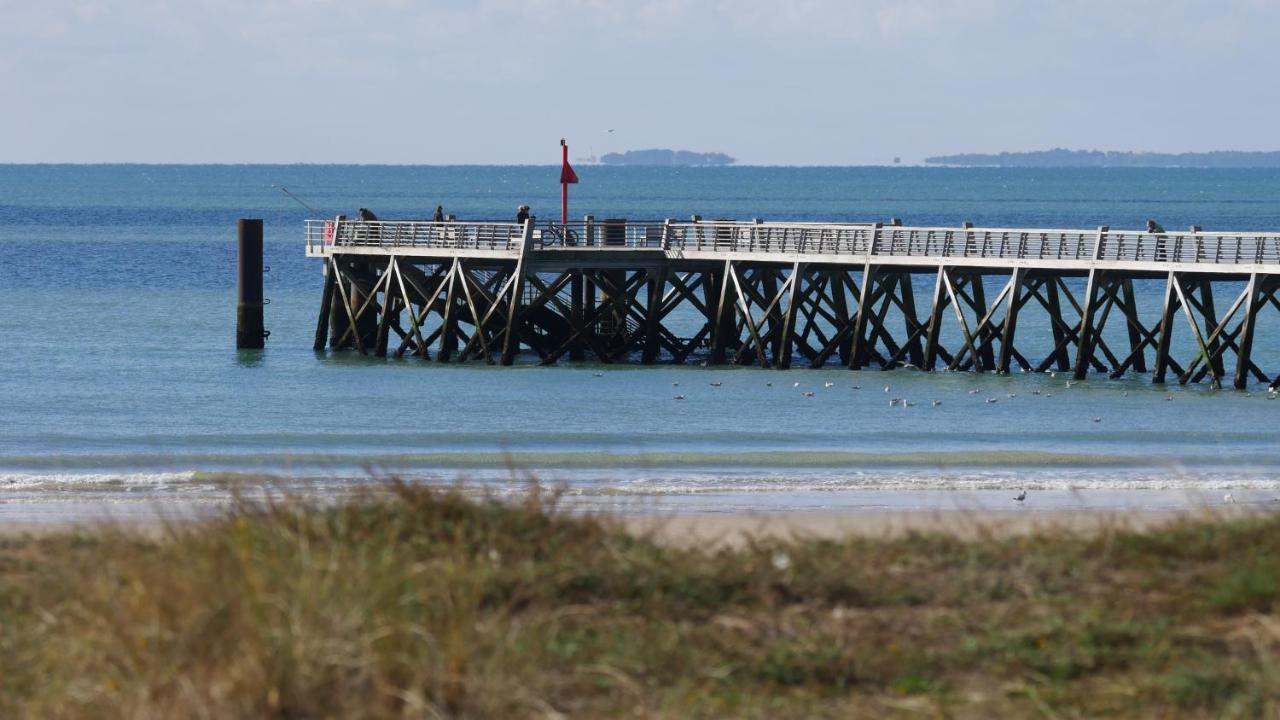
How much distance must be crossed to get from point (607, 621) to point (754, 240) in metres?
28.3

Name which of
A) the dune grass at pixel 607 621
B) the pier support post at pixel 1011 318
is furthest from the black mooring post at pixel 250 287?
the dune grass at pixel 607 621

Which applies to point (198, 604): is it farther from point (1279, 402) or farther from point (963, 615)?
point (1279, 402)

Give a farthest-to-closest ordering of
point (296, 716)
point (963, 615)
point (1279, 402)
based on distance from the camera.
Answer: point (1279, 402) < point (963, 615) < point (296, 716)

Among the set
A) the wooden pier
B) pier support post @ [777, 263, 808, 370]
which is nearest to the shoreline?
the wooden pier

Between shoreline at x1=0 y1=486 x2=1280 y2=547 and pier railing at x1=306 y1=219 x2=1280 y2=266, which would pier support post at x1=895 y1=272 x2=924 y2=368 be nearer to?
pier railing at x1=306 y1=219 x2=1280 y2=266

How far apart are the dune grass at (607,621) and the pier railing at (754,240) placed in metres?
23.7

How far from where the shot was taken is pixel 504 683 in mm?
7977

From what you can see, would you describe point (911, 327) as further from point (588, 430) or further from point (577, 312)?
point (588, 430)

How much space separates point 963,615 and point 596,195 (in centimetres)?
18318

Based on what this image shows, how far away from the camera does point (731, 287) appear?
37656 millimetres

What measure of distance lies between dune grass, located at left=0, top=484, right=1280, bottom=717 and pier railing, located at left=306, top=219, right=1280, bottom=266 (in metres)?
23.7

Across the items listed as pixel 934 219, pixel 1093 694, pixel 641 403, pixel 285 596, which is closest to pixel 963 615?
pixel 1093 694

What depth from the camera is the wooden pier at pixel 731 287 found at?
34.2 metres

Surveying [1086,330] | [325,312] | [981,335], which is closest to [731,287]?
[981,335]
